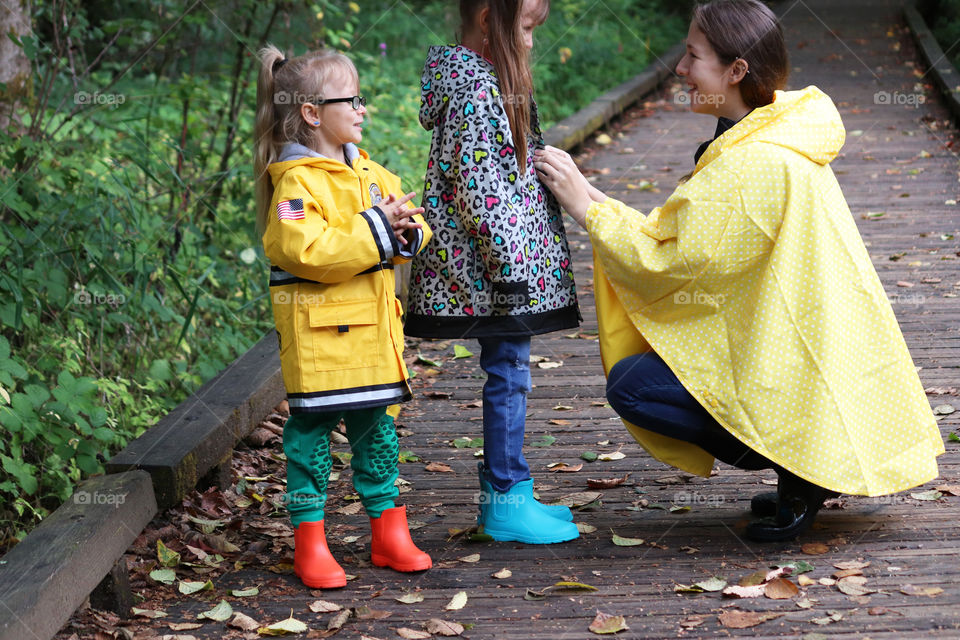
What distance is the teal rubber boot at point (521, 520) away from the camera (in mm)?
3508

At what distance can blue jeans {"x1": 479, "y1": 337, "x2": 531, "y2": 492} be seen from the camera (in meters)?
3.41

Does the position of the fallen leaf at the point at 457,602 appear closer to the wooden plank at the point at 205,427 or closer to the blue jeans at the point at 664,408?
the blue jeans at the point at 664,408

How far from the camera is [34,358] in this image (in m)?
5.01

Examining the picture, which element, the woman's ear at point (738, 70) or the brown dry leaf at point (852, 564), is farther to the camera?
the woman's ear at point (738, 70)

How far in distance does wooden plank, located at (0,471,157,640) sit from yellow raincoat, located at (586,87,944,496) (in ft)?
5.61

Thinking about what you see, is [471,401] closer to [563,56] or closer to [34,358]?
[34,358]

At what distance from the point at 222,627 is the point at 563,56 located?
40.3ft

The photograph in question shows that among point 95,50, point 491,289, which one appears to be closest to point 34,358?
point 491,289

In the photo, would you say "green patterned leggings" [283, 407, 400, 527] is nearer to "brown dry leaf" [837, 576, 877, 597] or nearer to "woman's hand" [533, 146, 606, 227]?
"woman's hand" [533, 146, 606, 227]

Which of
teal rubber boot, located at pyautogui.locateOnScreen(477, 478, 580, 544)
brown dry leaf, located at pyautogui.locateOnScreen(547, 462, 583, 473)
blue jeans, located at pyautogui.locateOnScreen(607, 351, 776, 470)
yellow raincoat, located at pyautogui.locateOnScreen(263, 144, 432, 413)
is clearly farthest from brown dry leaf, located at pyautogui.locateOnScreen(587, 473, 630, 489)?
yellow raincoat, located at pyautogui.locateOnScreen(263, 144, 432, 413)

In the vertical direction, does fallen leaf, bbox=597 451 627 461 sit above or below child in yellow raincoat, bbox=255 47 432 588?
below

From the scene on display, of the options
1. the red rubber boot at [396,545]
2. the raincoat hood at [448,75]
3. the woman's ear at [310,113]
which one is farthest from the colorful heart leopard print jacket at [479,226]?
the red rubber boot at [396,545]

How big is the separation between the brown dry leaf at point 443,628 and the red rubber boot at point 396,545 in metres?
0.37

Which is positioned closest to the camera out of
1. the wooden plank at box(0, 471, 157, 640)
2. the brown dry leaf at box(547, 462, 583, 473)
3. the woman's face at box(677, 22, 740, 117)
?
the wooden plank at box(0, 471, 157, 640)
